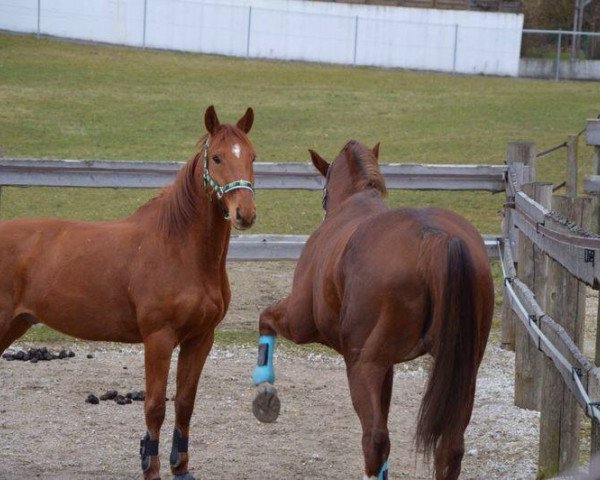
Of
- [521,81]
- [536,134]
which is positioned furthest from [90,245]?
[521,81]

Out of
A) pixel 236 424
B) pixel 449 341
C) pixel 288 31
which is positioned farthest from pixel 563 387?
pixel 288 31

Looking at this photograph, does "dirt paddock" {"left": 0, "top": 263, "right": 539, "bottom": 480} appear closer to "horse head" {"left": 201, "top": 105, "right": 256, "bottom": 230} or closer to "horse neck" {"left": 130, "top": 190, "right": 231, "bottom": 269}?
"horse neck" {"left": 130, "top": 190, "right": 231, "bottom": 269}

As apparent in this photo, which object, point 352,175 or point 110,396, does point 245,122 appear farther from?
point 110,396

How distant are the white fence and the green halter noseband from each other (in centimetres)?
2970

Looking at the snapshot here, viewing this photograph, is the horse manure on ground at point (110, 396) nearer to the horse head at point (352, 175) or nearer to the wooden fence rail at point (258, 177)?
the wooden fence rail at point (258, 177)

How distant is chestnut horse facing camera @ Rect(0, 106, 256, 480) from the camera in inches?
234

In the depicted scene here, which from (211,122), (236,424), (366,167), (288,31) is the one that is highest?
(288,31)

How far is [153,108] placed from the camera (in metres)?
25.4

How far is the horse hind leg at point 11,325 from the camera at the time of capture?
628 centimetres

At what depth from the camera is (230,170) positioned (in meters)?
5.89


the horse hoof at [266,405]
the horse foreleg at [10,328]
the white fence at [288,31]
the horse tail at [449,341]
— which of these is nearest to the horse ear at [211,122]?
the horse hoof at [266,405]

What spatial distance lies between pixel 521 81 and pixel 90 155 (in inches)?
720

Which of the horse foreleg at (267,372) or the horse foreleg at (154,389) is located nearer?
the horse foreleg at (154,389)

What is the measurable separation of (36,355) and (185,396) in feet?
9.37
